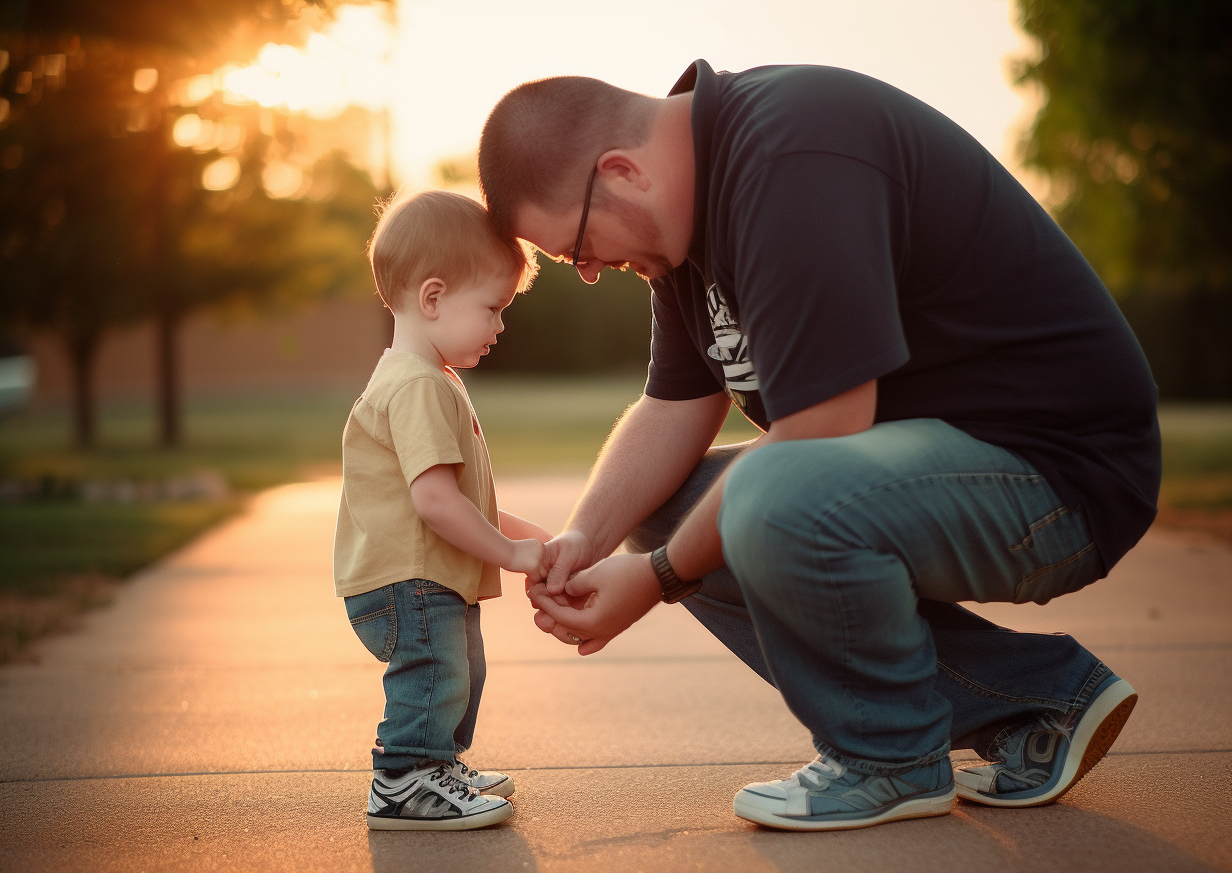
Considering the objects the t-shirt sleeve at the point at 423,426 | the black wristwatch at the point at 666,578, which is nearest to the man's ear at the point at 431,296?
the t-shirt sleeve at the point at 423,426

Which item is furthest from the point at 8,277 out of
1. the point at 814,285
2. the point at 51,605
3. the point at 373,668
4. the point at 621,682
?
the point at 814,285

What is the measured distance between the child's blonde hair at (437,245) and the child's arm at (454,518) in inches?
15.5

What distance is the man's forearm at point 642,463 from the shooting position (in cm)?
247

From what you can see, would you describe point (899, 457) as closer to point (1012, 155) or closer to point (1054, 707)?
point (1054, 707)

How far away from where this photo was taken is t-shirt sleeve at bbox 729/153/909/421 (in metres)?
1.81

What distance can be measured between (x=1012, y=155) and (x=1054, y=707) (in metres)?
11.9

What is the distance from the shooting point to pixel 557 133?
2.15 m

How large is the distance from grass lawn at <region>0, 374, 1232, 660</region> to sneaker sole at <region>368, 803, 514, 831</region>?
2.07 m

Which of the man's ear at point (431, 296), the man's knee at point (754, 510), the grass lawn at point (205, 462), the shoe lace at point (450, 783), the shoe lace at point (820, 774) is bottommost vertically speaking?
the grass lawn at point (205, 462)

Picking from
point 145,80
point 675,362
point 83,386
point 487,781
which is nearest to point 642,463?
point 675,362

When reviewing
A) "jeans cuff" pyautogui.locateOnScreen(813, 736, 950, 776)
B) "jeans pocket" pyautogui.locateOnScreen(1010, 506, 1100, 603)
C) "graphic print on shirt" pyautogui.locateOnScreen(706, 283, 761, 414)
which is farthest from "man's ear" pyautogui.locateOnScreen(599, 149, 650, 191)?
"jeans cuff" pyautogui.locateOnScreen(813, 736, 950, 776)

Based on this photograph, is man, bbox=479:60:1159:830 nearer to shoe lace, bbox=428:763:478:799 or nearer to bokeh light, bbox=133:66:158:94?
shoe lace, bbox=428:763:478:799

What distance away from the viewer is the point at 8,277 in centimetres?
978

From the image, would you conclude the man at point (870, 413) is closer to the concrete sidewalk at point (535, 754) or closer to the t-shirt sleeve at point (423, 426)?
the concrete sidewalk at point (535, 754)
